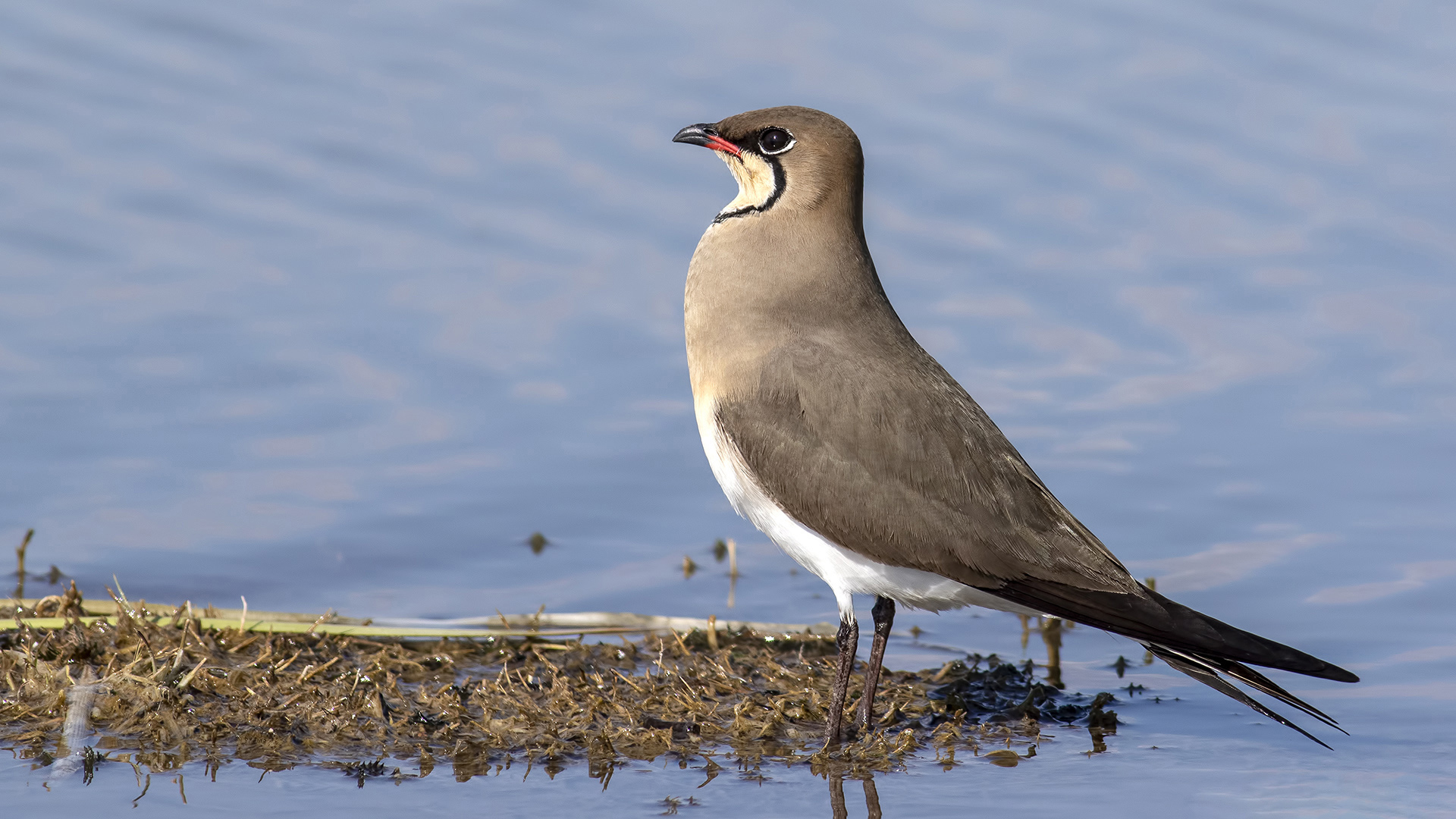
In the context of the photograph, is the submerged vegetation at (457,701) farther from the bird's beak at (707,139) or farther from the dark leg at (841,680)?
the bird's beak at (707,139)

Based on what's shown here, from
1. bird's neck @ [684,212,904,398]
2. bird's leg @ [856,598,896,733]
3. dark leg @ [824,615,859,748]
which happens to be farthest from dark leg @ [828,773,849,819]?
bird's neck @ [684,212,904,398]

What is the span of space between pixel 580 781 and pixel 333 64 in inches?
287

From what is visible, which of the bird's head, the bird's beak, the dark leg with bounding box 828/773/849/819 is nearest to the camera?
the dark leg with bounding box 828/773/849/819

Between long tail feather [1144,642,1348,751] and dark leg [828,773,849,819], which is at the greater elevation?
long tail feather [1144,642,1348,751]

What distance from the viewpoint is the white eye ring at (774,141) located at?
6.54 meters

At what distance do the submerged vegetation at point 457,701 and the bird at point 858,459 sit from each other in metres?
0.32

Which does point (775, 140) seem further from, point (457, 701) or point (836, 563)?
point (457, 701)

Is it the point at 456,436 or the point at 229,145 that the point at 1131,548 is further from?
the point at 229,145

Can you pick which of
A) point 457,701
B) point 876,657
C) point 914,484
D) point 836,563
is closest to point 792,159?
point 914,484

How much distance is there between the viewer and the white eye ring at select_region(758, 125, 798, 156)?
654 centimetres

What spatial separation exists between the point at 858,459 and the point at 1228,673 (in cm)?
134

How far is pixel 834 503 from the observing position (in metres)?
6.01

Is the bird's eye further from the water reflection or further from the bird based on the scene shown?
the water reflection

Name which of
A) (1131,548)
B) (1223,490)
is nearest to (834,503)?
(1131,548)
